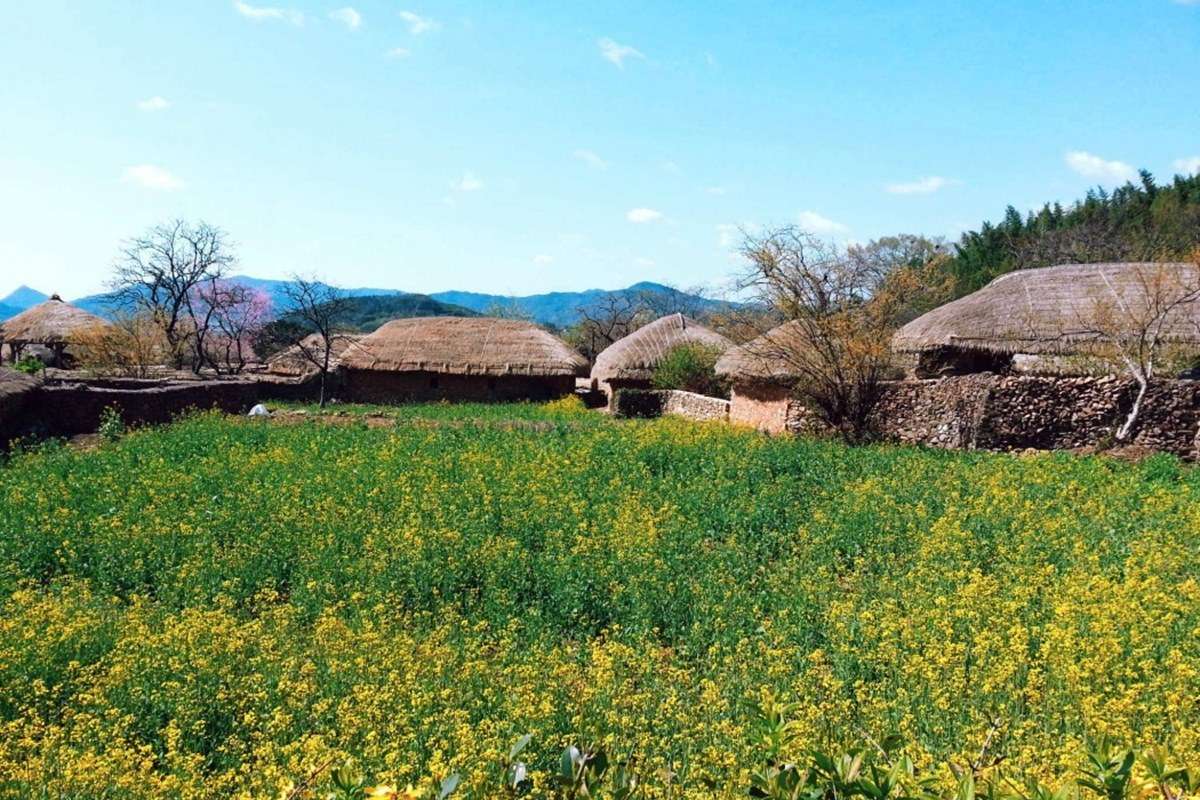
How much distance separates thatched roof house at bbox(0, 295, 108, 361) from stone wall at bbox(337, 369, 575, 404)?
41.3 feet

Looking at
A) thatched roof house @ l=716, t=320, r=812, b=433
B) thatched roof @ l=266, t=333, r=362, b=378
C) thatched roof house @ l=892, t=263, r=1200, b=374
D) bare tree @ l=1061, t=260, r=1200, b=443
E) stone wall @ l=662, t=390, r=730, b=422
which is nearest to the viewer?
bare tree @ l=1061, t=260, r=1200, b=443

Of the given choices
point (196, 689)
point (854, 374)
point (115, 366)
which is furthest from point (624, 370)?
point (196, 689)

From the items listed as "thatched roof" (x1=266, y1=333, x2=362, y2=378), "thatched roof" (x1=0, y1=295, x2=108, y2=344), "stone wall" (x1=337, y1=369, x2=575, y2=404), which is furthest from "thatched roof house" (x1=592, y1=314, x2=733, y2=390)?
"thatched roof" (x1=0, y1=295, x2=108, y2=344)

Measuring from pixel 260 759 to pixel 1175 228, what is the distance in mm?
43121

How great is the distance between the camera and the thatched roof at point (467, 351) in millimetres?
28625

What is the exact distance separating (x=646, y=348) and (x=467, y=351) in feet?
20.4

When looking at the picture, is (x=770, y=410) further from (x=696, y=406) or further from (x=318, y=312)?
(x=318, y=312)

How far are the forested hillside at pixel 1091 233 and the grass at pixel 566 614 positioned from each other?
27533mm

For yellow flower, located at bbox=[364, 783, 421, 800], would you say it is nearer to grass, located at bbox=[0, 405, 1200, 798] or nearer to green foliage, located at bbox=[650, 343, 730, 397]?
grass, located at bbox=[0, 405, 1200, 798]

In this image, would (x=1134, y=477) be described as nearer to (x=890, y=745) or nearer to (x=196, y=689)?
(x=890, y=745)

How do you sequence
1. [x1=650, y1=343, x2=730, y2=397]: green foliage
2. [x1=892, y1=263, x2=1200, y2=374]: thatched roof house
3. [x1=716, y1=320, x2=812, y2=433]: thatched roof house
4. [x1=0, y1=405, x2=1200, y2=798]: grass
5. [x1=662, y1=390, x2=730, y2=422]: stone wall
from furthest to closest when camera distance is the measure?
[x1=650, y1=343, x2=730, y2=397]: green foliage
[x1=662, y1=390, x2=730, y2=422]: stone wall
[x1=892, y1=263, x2=1200, y2=374]: thatched roof house
[x1=716, y1=320, x2=812, y2=433]: thatched roof house
[x1=0, y1=405, x2=1200, y2=798]: grass

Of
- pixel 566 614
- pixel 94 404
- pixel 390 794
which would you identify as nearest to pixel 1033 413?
pixel 566 614

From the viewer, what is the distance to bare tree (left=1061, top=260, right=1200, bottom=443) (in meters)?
14.5

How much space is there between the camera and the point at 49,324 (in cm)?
3512
